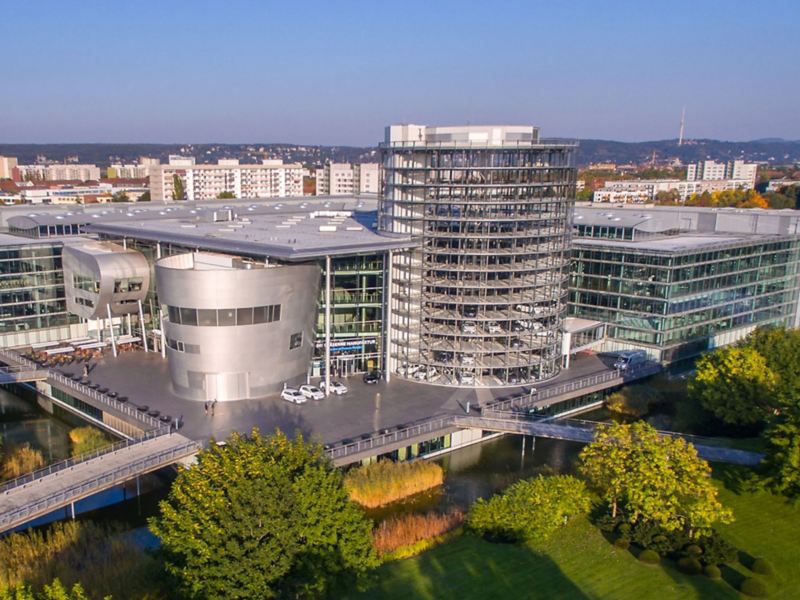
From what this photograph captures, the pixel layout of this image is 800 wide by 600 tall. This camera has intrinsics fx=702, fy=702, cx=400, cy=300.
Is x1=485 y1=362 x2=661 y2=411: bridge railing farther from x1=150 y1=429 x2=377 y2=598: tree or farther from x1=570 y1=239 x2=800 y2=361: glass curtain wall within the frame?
x1=150 y1=429 x2=377 y2=598: tree

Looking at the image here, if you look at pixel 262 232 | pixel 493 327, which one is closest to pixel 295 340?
pixel 262 232

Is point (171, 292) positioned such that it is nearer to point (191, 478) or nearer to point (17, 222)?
point (191, 478)

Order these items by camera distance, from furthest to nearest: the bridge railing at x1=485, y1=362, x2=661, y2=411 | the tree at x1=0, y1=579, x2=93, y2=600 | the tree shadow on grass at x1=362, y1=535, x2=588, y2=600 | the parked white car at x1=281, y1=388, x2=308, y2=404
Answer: the bridge railing at x1=485, y1=362, x2=661, y2=411
the parked white car at x1=281, y1=388, x2=308, y2=404
the tree shadow on grass at x1=362, y1=535, x2=588, y2=600
the tree at x1=0, y1=579, x2=93, y2=600

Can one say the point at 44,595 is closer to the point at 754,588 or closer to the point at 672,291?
the point at 754,588

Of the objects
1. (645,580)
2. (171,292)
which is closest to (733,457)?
(645,580)

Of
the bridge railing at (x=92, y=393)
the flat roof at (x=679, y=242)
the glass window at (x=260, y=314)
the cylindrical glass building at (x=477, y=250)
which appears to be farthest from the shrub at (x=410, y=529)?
the flat roof at (x=679, y=242)

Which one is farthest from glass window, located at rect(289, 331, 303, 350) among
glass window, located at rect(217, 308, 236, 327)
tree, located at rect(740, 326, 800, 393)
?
tree, located at rect(740, 326, 800, 393)
